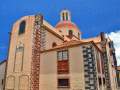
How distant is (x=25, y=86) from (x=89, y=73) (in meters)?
8.77

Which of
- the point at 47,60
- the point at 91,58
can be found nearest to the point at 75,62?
the point at 91,58

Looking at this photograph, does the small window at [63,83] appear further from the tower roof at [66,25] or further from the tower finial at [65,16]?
the tower finial at [65,16]

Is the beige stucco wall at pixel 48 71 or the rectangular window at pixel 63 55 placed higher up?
the rectangular window at pixel 63 55

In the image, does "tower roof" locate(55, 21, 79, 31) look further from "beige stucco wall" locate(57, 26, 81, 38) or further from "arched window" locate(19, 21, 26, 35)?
"arched window" locate(19, 21, 26, 35)

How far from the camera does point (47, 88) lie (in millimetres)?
21078

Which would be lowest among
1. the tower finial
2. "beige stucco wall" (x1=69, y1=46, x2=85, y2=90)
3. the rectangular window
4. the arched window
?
"beige stucco wall" (x1=69, y1=46, x2=85, y2=90)

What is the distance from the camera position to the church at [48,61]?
19.2 meters

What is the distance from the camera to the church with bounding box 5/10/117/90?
19172 millimetres

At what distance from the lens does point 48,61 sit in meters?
22.1

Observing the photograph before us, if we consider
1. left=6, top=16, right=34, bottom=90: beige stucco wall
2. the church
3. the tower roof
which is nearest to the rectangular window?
the church

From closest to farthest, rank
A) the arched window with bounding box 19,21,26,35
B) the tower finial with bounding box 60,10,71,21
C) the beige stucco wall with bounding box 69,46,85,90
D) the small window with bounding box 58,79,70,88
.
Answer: the beige stucco wall with bounding box 69,46,85,90, the small window with bounding box 58,79,70,88, the arched window with bounding box 19,21,26,35, the tower finial with bounding box 60,10,71,21

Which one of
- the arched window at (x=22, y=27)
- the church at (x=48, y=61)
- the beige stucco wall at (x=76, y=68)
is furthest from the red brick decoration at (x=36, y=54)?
the beige stucco wall at (x=76, y=68)

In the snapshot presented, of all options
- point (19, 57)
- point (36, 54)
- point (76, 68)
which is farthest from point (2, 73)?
point (76, 68)

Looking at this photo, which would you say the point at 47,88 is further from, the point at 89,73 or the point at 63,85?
the point at 89,73
